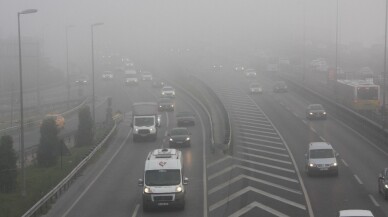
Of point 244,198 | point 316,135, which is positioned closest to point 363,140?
point 316,135

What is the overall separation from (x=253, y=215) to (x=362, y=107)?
3762 cm

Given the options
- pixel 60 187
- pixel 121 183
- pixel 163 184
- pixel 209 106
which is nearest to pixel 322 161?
pixel 121 183

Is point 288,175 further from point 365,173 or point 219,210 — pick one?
point 219,210

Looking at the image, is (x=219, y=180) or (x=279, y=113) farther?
(x=279, y=113)

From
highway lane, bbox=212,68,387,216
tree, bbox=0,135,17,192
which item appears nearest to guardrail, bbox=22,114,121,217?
tree, bbox=0,135,17,192

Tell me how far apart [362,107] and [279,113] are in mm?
8273

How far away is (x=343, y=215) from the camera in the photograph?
22.3 meters

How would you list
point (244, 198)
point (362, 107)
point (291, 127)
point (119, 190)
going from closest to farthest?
1. point (244, 198)
2. point (119, 190)
3. point (291, 127)
4. point (362, 107)

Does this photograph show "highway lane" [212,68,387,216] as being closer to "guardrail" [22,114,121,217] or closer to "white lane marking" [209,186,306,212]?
"white lane marking" [209,186,306,212]

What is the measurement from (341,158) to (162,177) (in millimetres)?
Result: 16872

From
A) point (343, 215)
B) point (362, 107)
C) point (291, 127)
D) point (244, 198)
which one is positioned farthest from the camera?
point (362, 107)

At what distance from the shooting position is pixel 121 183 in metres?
36.9

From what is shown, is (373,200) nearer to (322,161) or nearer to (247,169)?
(322,161)

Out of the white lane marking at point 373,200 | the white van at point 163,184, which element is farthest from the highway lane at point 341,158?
the white van at point 163,184
